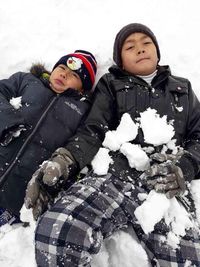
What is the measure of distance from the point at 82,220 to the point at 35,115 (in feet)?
2.91

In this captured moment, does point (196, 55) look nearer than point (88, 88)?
No

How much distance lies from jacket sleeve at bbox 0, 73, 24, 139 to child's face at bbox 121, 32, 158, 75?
763 mm

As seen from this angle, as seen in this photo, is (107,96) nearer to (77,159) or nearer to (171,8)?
(77,159)

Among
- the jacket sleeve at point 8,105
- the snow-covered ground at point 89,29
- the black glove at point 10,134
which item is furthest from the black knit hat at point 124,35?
the black glove at point 10,134

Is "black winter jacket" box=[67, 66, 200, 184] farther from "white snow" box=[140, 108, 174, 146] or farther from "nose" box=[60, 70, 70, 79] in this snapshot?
"nose" box=[60, 70, 70, 79]

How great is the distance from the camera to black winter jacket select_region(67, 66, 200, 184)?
2336 mm

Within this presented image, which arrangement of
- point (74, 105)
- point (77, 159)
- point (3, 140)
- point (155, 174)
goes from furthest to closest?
point (74, 105) → point (3, 140) → point (77, 159) → point (155, 174)

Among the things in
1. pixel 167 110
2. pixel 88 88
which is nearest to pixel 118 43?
pixel 88 88

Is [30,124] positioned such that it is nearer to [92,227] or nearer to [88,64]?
[88,64]

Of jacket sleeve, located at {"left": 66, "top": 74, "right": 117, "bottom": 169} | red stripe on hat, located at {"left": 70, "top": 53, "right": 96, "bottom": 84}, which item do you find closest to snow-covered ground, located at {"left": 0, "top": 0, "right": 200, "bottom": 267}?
red stripe on hat, located at {"left": 70, "top": 53, "right": 96, "bottom": 84}

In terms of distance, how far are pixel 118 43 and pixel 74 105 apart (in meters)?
0.54

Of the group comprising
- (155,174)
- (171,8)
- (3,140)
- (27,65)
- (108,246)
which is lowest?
(108,246)

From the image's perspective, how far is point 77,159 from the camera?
7.45ft

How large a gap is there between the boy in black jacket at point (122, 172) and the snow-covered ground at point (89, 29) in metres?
0.40
